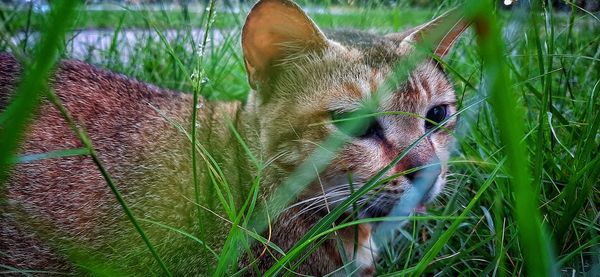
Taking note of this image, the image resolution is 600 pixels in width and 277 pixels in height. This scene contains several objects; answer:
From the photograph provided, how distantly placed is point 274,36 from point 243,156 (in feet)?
1.32

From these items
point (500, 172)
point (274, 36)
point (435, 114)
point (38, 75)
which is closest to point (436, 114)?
point (435, 114)

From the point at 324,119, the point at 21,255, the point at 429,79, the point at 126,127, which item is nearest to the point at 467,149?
the point at 429,79

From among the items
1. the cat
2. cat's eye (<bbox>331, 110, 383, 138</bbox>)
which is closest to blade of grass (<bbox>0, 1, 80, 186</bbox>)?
the cat

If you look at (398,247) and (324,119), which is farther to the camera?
(398,247)

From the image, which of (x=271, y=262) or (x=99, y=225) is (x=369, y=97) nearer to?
(x=271, y=262)

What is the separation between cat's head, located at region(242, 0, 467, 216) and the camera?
1.66 meters

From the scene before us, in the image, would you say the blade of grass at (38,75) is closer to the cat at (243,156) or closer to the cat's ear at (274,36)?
the cat at (243,156)

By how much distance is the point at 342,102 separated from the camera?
1743mm

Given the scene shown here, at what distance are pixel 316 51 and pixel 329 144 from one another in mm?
406

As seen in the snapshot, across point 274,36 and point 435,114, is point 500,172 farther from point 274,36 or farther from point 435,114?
point 274,36

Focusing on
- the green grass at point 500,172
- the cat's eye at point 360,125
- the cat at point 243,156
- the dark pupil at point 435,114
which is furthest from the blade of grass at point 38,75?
the dark pupil at point 435,114

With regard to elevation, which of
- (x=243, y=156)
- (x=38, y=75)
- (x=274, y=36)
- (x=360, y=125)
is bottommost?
(x=243, y=156)

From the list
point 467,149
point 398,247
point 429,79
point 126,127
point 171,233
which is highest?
point 429,79

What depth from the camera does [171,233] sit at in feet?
5.45
